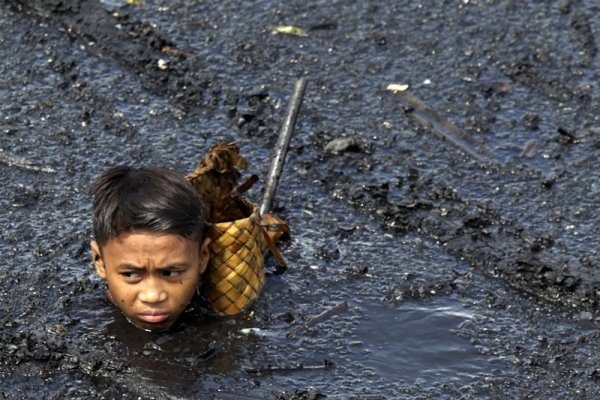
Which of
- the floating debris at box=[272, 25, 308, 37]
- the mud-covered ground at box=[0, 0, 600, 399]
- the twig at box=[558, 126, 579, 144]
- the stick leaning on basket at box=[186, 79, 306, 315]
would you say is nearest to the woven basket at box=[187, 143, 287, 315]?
the stick leaning on basket at box=[186, 79, 306, 315]

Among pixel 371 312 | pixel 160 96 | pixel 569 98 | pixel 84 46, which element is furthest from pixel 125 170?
pixel 569 98

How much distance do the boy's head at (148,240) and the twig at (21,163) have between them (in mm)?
1210

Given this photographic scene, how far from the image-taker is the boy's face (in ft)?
15.0

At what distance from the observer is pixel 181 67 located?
6785mm

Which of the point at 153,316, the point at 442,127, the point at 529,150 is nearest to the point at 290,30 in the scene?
the point at 442,127

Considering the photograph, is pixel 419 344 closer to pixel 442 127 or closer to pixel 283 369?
pixel 283 369

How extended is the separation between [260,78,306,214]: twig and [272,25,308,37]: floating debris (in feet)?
4.12

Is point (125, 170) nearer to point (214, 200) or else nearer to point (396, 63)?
point (214, 200)

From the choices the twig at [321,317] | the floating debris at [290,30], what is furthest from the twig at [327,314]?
the floating debris at [290,30]

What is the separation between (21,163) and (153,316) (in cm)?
161

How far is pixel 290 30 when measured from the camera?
7.22 metres

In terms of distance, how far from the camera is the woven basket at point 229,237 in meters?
4.93

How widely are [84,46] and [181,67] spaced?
25.2 inches

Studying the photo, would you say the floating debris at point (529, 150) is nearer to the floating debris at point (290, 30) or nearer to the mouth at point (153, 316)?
the floating debris at point (290, 30)
